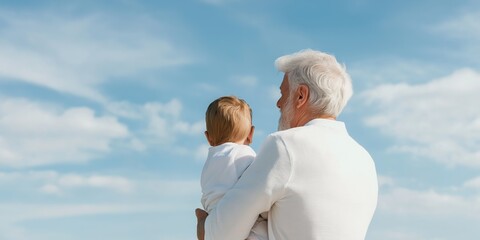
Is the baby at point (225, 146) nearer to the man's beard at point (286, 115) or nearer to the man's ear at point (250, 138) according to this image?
the man's ear at point (250, 138)

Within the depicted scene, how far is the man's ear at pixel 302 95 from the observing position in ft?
13.4

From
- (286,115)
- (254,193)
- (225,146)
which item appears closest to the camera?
(254,193)

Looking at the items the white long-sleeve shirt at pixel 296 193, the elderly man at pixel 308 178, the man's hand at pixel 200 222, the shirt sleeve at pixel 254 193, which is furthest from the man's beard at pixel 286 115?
the man's hand at pixel 200 222

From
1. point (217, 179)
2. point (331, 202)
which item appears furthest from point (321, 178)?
point (217, 179)

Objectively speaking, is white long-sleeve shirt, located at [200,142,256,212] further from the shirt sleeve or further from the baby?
the shirt sleeve

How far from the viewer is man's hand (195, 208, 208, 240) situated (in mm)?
4086

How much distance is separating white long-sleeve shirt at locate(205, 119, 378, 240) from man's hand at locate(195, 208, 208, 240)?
123 mm

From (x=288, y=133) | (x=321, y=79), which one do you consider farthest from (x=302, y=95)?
(x=288, y=133)

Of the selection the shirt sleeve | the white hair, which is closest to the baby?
the shirt sleeve

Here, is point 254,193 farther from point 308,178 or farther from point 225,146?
point 225,146

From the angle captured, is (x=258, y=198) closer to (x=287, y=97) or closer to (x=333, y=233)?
(x=333, y=233)

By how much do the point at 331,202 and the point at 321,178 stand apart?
0.15 meters

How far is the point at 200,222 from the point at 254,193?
0.57 meters

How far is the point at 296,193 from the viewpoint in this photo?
376cm
